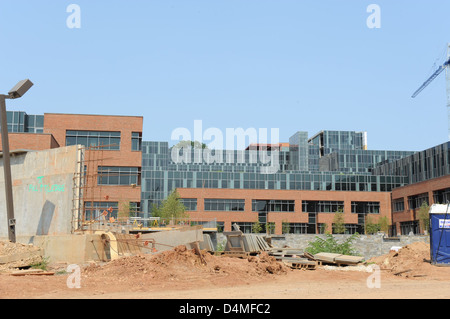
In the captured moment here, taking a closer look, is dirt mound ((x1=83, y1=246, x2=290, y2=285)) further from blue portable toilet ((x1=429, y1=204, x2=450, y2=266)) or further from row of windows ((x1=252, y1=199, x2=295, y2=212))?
row of windows ((x1=252, y1=199, x2=295, y2=212))

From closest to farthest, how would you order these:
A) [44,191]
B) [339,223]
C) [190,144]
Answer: [44,191] < [339,223] < [190,144]

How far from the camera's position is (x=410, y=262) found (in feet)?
84.4

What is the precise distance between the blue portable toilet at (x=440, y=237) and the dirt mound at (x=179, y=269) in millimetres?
8407

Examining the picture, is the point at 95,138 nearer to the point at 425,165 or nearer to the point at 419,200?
the point at 419,200

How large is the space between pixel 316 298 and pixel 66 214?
1582 cm

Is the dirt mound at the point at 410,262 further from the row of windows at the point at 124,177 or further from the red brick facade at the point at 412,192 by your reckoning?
the red brick facade at the point at 412,192

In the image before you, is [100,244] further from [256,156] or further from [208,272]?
[256,156]

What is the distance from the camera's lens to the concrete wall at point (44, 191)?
26250 millimetres

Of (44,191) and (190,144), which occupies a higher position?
(190,144)

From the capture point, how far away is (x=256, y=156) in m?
133

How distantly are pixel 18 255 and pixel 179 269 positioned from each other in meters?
7.68

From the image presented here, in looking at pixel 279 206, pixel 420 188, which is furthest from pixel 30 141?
pixel 420 188

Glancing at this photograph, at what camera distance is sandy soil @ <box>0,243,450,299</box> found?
15.3 m
